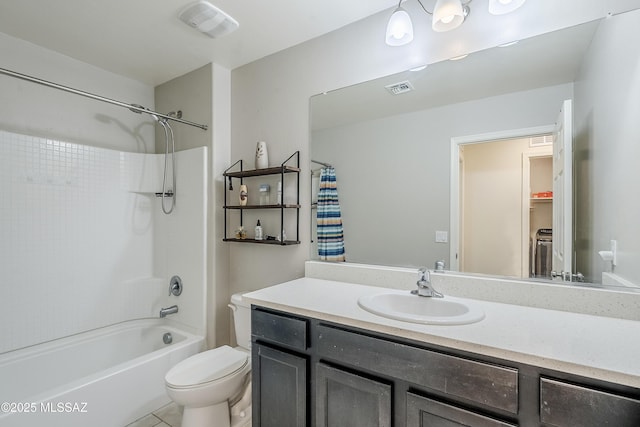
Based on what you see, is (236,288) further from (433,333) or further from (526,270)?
(526,270)

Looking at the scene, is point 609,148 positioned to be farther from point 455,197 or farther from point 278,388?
point 278,388

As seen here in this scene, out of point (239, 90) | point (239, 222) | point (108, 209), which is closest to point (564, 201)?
point (239, 222)

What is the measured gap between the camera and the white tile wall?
1.94 meters

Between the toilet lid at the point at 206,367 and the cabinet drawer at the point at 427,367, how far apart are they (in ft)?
2.46

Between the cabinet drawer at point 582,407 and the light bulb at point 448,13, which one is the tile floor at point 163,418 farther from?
the light bulb at point 448,13

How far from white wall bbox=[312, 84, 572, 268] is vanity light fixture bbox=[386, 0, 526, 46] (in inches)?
14.2

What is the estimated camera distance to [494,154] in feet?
4.72

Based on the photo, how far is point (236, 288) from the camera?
2.38 metres

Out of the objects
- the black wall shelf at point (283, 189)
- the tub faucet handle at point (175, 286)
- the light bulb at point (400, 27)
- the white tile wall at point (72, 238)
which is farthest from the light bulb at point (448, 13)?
the tub faucet handle at point (175, 286)

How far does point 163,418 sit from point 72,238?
1399mm

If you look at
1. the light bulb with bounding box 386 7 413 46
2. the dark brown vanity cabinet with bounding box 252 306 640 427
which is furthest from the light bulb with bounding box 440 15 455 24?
the dark brown vanity cabinet with bounding box 252 306 640 427

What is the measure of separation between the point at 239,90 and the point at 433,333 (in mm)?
2156

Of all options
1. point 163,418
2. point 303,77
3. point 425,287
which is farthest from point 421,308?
point 163,418

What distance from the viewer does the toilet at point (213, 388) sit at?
155 cm
